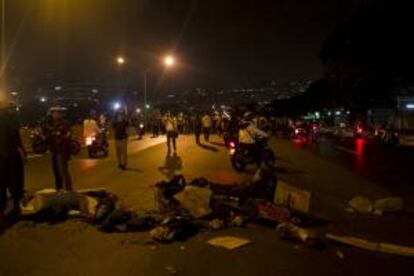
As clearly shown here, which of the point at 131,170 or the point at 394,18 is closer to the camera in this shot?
the point at 131,170

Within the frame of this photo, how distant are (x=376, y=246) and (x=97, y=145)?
19329 mm

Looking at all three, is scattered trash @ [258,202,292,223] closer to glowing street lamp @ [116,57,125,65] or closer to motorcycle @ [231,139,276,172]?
motorcycle @ [231,139,276,172]

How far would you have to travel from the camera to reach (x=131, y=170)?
783 inches

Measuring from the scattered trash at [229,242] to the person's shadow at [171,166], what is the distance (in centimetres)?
883

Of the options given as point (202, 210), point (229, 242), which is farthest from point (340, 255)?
point (202, 210)

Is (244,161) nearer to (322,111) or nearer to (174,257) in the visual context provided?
(174,257)

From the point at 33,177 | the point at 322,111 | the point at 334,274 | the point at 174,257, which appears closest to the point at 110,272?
the point at 174,257

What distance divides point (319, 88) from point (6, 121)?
445 feet

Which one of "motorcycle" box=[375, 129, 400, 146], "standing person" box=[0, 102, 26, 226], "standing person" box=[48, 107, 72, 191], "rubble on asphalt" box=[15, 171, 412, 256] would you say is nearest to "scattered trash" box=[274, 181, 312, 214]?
"rubble on asphalt" box=[15, 171, 412, 256]

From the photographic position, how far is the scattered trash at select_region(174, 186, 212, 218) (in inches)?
409

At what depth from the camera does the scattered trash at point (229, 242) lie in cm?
868

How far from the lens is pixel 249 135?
19.6m

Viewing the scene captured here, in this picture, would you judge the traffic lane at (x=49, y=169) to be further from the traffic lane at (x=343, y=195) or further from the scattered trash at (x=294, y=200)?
the scattered trash at (x=294, y=200)

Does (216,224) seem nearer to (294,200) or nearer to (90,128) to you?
(294,200)
